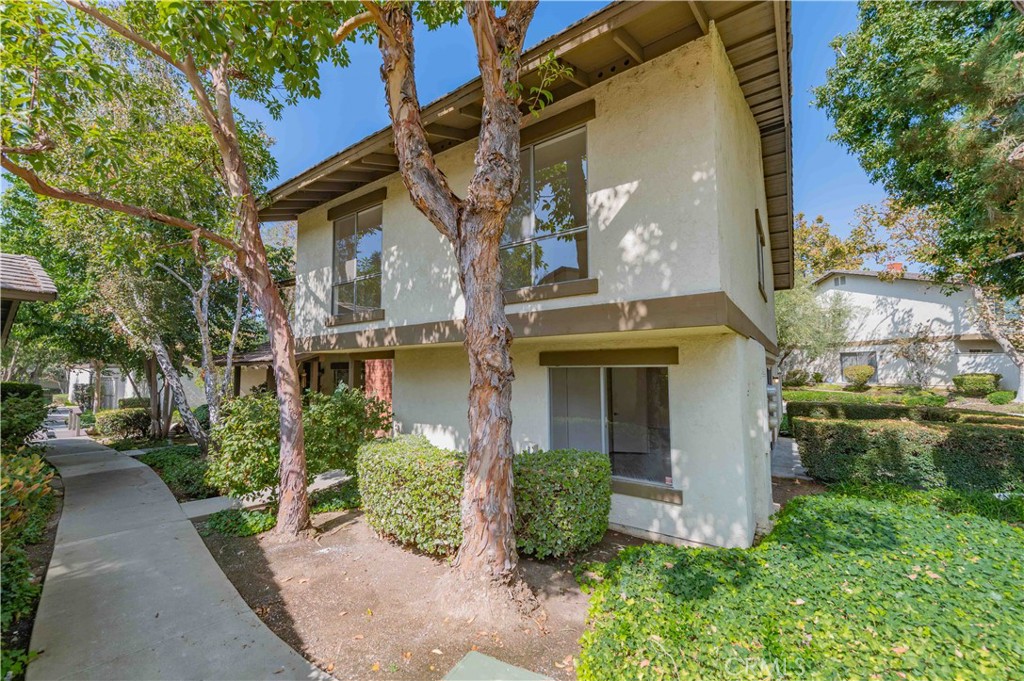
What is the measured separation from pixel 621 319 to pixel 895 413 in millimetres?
13061

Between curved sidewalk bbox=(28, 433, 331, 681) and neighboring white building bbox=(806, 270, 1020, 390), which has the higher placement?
neighboring white building bbox=(806, 270, 1020, 390)

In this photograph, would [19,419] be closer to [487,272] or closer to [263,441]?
[263,441]

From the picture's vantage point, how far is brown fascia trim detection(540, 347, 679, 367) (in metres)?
6.26

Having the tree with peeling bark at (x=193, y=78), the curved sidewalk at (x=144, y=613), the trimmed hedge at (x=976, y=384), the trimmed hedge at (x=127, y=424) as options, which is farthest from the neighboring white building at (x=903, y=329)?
the trimmed hedge at (x=127, y=424)

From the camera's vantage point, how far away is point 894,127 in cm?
1138

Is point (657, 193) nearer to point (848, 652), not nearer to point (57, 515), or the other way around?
point (848, 652)

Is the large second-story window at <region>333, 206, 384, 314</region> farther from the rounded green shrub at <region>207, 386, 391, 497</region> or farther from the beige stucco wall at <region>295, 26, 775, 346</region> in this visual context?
the beige stucco wall at <region>295, 26, 775, 346</region>

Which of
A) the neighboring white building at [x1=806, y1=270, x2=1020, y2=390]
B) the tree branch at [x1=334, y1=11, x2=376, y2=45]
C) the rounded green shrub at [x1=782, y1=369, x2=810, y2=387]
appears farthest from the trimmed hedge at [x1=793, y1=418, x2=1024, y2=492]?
the rounded green shrub at [x1=782, y1=369, x2=810, y2=387]

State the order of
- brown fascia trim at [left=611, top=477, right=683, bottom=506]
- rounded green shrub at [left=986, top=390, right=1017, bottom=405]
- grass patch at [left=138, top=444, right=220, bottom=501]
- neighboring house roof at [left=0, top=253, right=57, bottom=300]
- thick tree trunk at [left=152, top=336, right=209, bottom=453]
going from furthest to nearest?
rounded green shrub at [left=986, top=390, right=1017, bottom=405] → thick tree trunk at [left=152, top=336, right=209, bottom=453] → grass patch at [left=138, top=444, right=220, bottom=501] → brown fascia trim at [left=611, top=477, right=683, bottom=506] → neighboring house roof at [left=0, top=253, right=57, bottom=300]

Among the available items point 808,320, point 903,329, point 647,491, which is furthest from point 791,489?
point 903,329

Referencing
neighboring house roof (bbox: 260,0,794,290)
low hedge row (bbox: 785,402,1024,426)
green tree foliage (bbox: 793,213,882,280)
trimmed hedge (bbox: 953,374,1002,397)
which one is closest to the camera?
neighboring house roof (bbox: 260,0,794,290)

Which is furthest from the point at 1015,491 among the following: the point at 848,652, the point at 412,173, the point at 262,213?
the point at 262,213

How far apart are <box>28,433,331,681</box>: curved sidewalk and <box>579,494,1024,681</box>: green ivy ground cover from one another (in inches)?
108

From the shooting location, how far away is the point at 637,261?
575 cm
